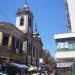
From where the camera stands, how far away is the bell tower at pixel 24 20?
39.7 metres

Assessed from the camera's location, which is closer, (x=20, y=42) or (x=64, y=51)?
(x=64, y=51)

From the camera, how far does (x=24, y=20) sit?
131ft

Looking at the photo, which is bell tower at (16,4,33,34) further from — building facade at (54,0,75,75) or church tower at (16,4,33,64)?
building facade at (54,0,75,75)

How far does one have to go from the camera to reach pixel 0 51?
30.1 meters

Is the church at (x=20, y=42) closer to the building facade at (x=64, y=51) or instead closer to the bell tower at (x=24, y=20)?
the bell tower at (x=24, y=20)

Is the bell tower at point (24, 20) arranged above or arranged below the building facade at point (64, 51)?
above

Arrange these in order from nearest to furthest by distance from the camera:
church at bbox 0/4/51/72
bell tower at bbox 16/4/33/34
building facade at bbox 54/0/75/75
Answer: church at bbox 0/4/51/72
building facade at bbox 54/0/75/75
bell tower at bbox 16/4/33/34

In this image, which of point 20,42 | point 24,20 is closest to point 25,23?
point 24,20

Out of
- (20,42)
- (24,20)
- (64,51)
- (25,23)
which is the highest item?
(24,20)

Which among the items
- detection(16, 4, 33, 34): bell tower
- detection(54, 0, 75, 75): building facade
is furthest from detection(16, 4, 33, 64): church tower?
detection(54, 0, 75, 75): building facade

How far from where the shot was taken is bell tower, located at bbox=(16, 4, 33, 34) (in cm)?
3966

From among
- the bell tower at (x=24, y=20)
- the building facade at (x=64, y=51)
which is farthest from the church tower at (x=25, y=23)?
the building facade at (x=64, y=51)

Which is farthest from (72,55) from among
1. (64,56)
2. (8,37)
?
(8,37)

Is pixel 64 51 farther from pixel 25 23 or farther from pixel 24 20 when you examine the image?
pixel 24 20
